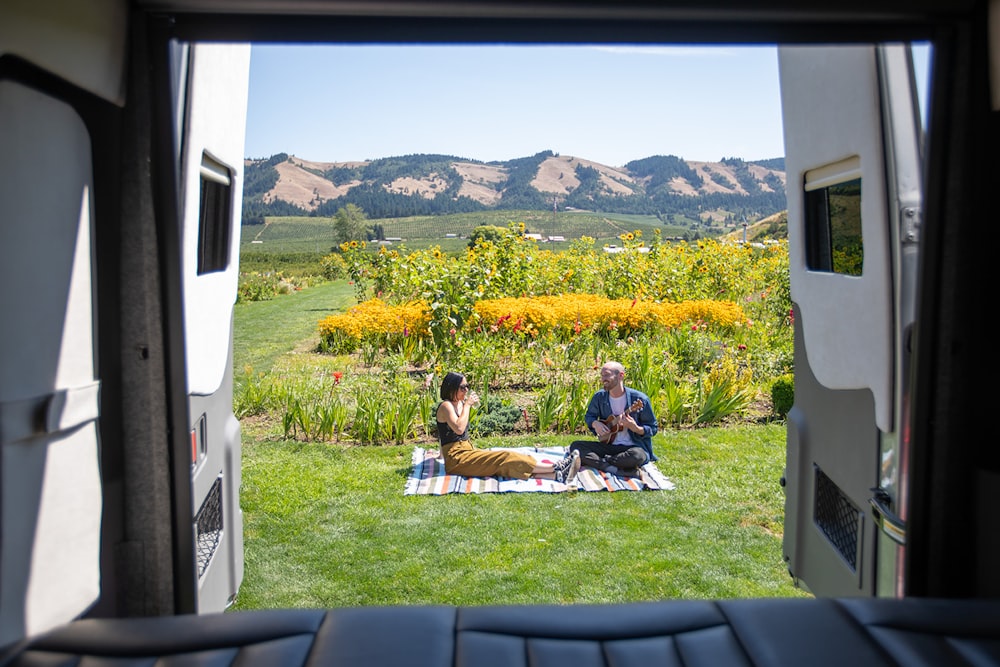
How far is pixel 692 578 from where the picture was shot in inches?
167

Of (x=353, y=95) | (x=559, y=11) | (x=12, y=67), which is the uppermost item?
(x=353, y=95)

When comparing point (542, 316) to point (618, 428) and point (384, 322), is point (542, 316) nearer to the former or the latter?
point (384, 322)

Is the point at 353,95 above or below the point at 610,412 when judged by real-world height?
above

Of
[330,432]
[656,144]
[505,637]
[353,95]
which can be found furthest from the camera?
[656,144]

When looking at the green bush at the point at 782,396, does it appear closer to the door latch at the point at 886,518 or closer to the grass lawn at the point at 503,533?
the grass lawn at the point at 503,533

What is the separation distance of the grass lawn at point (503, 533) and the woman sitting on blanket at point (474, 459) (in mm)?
270

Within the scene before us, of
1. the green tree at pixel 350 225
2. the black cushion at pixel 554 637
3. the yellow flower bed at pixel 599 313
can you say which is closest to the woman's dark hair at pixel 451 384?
the yellow flower bed at pixel 599 313

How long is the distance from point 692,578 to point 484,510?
1578mm

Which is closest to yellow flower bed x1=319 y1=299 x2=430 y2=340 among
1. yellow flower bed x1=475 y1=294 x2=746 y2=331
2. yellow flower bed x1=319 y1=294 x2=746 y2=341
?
yellow flower bed x1=319 y1=294 x2=746 y2=341

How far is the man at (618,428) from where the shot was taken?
5.86 meters

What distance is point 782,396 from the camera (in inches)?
279

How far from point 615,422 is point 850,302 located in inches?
137

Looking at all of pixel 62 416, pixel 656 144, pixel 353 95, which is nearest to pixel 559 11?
pixel 62 416

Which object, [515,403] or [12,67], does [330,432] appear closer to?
[515,403]
